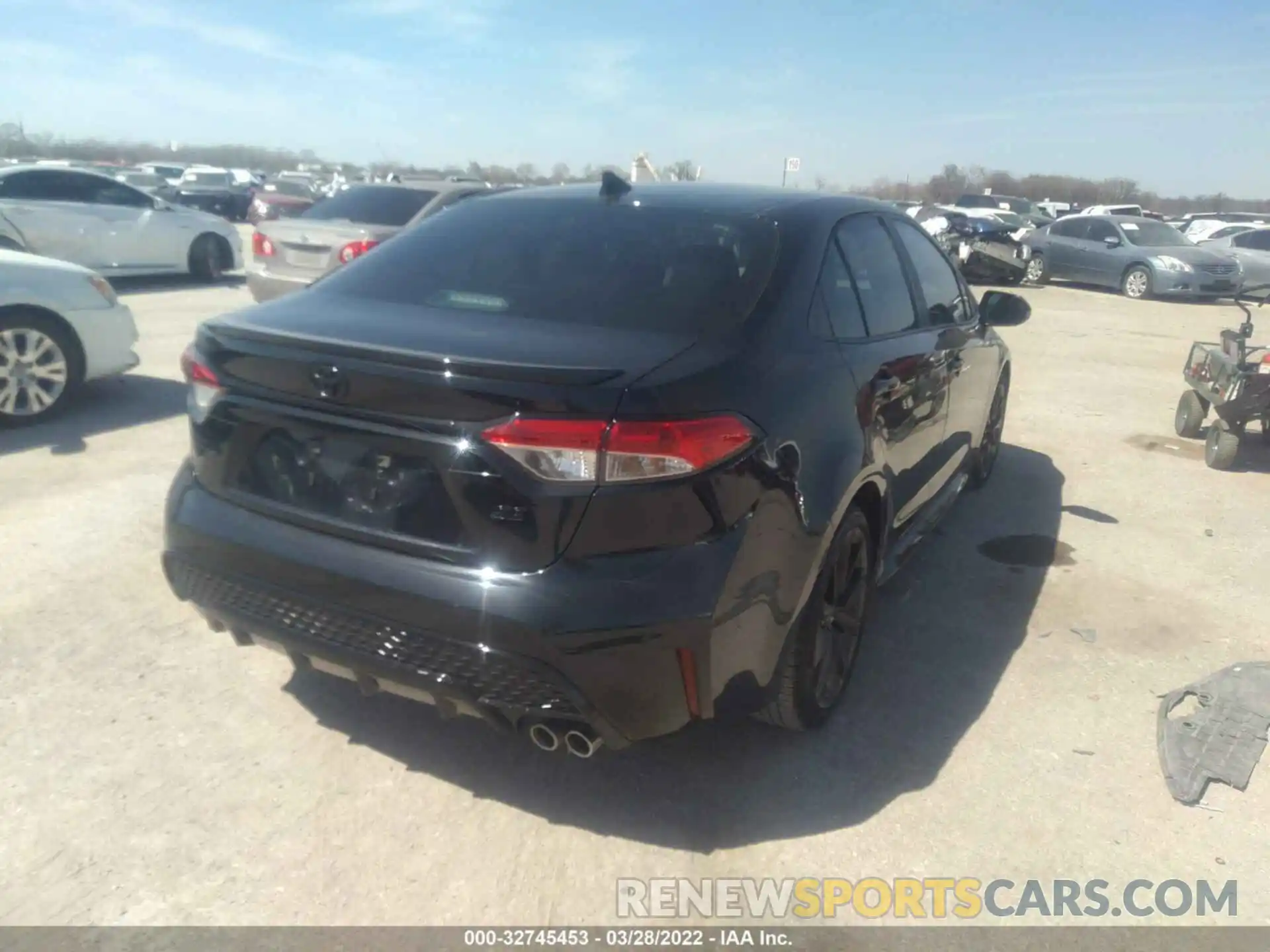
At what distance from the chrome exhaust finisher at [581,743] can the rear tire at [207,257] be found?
13.5 m

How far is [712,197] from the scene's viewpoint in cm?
348

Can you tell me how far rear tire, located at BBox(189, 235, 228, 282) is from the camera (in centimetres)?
1395

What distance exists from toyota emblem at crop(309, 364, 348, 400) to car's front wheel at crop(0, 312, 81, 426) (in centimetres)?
449

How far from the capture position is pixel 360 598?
7.97 feet

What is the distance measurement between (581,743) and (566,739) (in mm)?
37

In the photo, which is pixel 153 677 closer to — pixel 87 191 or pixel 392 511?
pixel 392 511

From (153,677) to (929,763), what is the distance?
2.55m

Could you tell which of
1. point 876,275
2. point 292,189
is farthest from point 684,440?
point 292,189

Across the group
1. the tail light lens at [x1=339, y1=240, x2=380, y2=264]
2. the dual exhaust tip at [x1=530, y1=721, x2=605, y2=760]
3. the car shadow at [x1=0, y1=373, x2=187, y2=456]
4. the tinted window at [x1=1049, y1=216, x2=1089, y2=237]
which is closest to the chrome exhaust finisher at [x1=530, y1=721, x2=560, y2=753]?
the dual exhaust tip at [x1=530, y1=721, x2=605, y2=760]

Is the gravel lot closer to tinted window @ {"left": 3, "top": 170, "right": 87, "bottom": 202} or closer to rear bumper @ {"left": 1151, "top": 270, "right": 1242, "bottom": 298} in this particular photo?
tinted window @ {"left": 3, "top": 170, "right": 87, "bottom": 202}

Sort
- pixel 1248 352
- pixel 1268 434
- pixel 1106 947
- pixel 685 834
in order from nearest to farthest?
pixel 1106 947 < pixel 685 834 < pixel 1248 352 < pixel 1268 434

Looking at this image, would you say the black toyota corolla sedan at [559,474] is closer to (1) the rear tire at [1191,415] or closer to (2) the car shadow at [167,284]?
(1) the rear tire at [1191,415]

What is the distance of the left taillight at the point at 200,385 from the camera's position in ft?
8.80

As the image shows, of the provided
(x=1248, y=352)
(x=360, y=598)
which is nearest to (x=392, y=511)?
(x=360, y=598)
